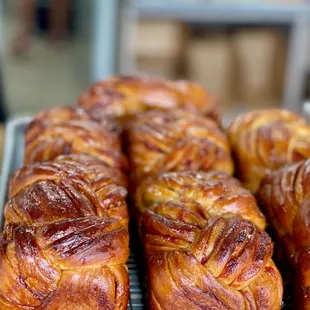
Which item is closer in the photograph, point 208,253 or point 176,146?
point 208,253

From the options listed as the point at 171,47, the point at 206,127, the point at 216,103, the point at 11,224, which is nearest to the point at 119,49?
the point at 171,47

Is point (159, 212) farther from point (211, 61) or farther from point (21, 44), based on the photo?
point (21, 44)

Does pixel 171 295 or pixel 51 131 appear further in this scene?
pixel 51 131

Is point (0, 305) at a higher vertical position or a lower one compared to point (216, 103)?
lower

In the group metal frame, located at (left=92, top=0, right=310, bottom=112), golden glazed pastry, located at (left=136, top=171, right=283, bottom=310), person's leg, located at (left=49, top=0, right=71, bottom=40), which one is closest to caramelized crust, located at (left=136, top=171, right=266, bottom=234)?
golden glazed pastry, located at (left=136, top=171, right=283, bottom=310)

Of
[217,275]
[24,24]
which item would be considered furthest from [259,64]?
[217,275]

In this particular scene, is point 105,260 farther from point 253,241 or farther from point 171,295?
point 253,241

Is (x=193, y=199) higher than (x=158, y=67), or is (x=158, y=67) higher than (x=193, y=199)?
(x=193, y=199)
